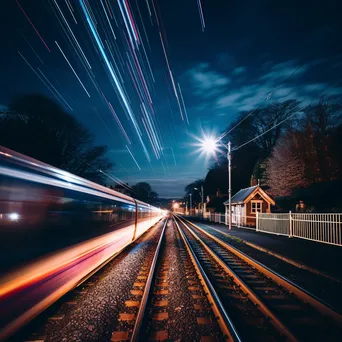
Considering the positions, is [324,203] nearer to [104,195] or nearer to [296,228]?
[296,228]

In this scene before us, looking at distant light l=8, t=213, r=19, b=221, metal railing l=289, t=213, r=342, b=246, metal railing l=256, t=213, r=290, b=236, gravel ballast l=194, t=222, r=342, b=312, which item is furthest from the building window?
distant light l=8, t=213, r=19, b=221

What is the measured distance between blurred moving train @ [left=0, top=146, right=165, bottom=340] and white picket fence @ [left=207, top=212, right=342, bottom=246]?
397 inches

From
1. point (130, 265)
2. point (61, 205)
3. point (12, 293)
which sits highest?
point (61, 205)

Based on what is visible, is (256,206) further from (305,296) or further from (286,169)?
(305,296)

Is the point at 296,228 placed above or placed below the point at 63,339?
above

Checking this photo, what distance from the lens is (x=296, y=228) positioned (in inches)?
552

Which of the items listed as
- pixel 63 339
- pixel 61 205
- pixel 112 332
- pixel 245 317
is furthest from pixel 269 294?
pixel 61 205

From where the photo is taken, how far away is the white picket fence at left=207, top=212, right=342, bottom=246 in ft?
35.0

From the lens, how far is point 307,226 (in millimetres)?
12758

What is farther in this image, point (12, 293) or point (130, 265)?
point (130, 265)

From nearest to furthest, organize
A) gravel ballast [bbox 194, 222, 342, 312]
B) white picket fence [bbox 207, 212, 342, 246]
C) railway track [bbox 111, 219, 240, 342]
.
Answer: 1. railway track [bbox 111, 219, 240, 342]
2. gravel ballast [bbox 194, 222, 342, 312]
3. white picket fence [bbox 207, 212, 342, 246]

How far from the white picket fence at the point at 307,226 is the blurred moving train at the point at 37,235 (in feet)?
33.1

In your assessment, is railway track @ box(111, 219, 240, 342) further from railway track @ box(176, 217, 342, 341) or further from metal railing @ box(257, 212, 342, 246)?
metal railing @ box(257, 212, 342, 246)

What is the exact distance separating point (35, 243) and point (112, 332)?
1.70m
